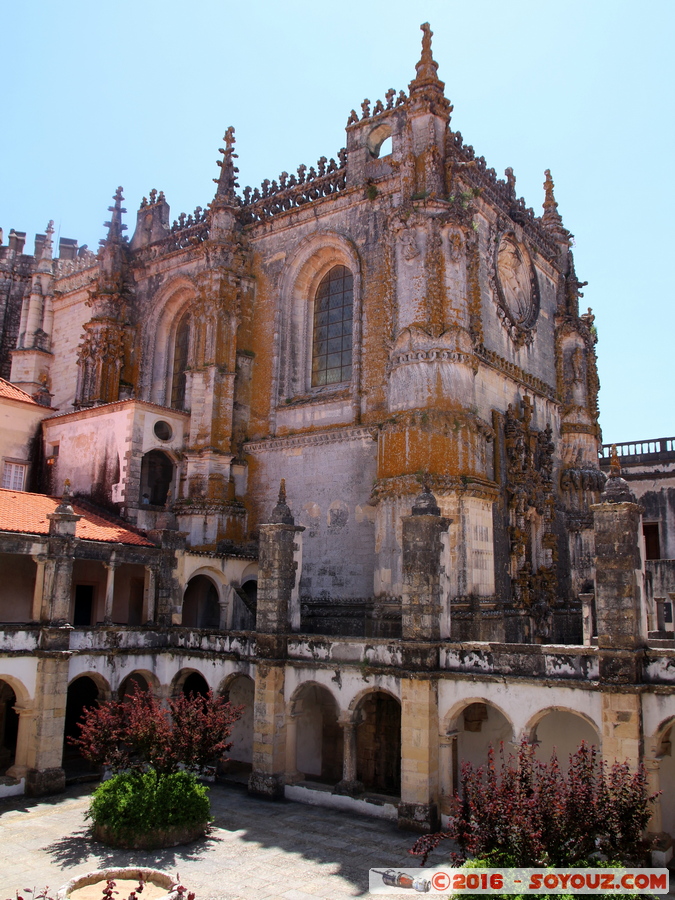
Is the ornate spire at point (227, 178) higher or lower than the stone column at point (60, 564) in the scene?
higher

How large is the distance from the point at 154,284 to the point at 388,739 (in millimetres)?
19023

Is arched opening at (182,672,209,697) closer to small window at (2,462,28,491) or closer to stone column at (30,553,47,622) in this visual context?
stone column at (30,553,47,622)

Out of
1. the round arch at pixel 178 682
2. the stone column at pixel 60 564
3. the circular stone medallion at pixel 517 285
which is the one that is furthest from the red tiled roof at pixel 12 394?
the circular stone medallion at pixel 517 285

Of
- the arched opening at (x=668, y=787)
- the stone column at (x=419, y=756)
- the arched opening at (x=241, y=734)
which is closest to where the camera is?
the arched opening at (x=668, y=787)

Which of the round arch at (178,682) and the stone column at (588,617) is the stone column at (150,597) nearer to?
the round arch at (178,682)

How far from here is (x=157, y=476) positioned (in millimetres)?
27281

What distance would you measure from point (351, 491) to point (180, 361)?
407 inches

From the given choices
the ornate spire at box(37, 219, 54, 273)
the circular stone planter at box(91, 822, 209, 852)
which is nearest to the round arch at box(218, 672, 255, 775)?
the circular stone planter at box(91, 822, 209, 852)

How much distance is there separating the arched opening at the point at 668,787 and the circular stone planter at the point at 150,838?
897 cm

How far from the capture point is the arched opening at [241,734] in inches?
840

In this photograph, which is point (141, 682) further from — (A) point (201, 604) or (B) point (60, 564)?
(B) point (60, 564)

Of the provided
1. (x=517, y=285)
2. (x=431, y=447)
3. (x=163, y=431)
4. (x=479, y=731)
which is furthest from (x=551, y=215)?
(x=479, y=731)

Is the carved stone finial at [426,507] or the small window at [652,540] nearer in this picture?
the carved stone finial at [426,507]

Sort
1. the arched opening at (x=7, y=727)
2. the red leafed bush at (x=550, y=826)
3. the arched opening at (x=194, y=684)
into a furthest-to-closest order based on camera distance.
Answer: the arched opening at (x=194, y=684), the arched opening at (x=7, y=727), the red leafed bush at (x=550, y=826)
